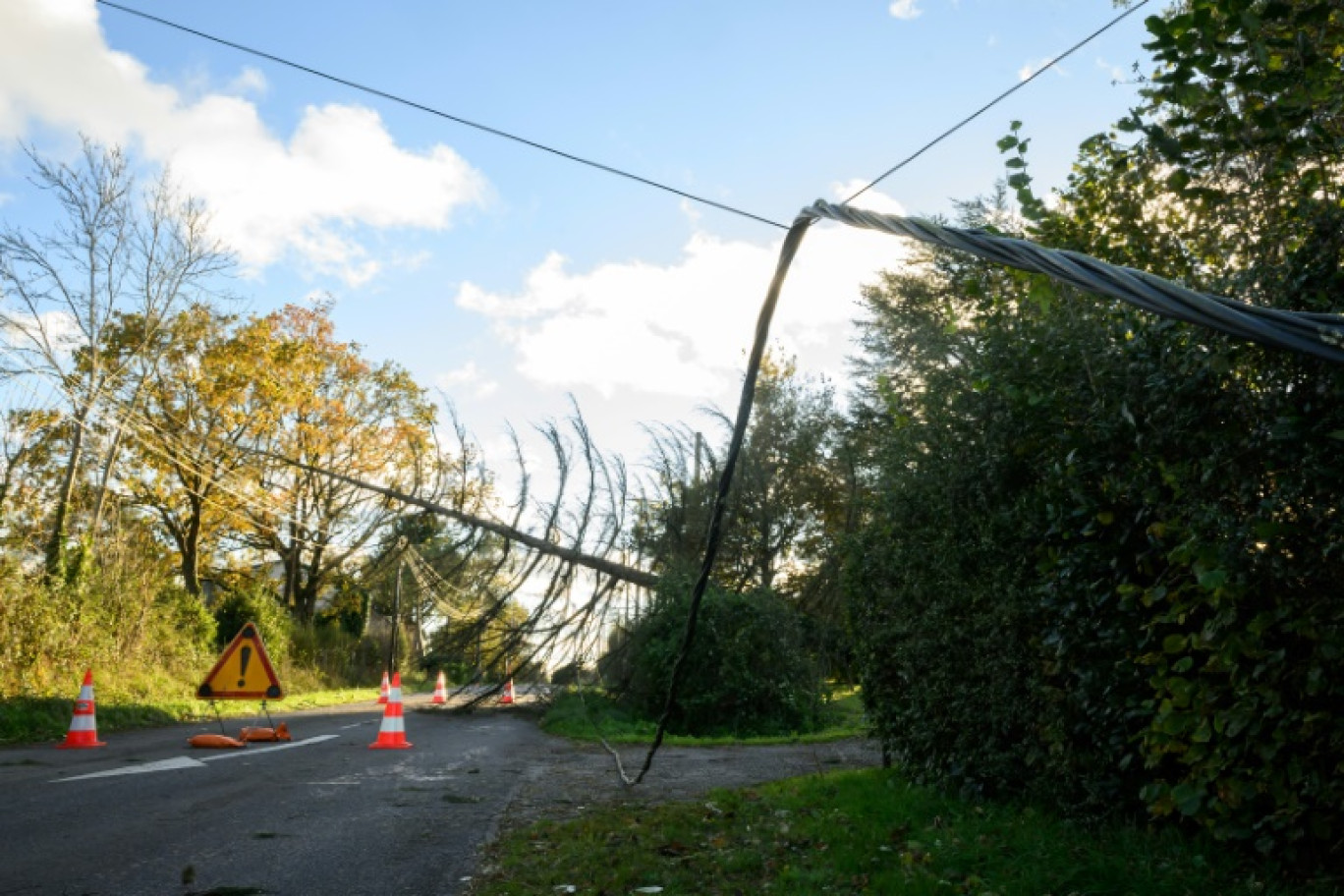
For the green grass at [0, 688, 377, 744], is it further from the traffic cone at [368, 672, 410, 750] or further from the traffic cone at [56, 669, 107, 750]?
the traffic cone at [368, 672, 410, 750]

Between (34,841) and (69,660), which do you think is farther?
(69,660)

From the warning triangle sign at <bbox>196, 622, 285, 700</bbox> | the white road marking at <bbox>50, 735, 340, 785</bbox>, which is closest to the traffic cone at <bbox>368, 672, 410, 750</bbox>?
the white road marking at <bbox>50, 735, 340, 785</bbox>

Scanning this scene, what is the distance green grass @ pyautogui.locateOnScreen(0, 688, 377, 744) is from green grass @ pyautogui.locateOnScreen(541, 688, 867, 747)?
6352 millimetres

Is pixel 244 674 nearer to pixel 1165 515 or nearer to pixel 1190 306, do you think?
pixel 1165 515

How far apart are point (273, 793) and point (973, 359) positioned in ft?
22.2

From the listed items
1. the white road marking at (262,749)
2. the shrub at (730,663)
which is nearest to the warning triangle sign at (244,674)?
the white road marking at (262,749)

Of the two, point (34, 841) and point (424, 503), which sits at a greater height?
point (424, 503)

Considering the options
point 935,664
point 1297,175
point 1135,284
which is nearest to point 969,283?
point 1135,284

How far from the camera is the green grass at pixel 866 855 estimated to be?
15.5 feet

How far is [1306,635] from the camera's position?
401 cm

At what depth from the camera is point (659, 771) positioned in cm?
1149

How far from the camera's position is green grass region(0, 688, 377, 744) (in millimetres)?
13891

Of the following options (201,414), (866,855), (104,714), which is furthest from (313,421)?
(866,855)

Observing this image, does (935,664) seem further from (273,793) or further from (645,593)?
(645,593)
